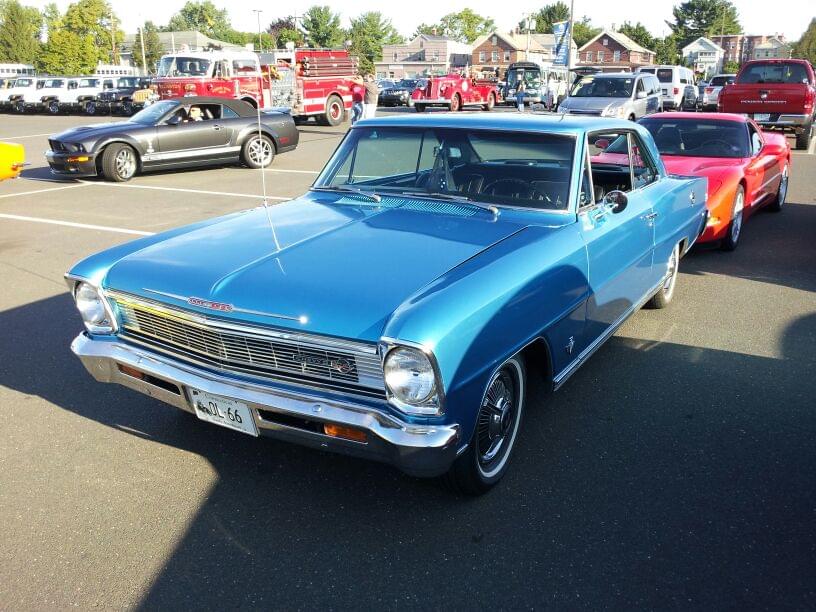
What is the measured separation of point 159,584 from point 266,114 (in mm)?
13651

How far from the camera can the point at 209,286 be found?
3057 millimetres

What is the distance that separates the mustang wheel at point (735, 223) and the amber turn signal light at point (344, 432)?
594cm

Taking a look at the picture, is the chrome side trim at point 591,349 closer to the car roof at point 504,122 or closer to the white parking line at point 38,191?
the car roof at point 504,122

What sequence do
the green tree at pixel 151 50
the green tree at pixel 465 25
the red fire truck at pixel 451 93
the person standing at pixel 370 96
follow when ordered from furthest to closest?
the green tree at pixel 465 25
the green tree at pixel 151 50
the red fire truck at pixel 451 93
the person standing at pixel 370 96

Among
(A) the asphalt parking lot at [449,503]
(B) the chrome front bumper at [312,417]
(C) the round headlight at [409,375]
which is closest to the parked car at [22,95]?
(A) the asphalt parking lot at [449,503]

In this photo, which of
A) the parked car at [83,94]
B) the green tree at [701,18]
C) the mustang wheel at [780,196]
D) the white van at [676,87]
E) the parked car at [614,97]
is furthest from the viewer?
the green tree at [701,18]

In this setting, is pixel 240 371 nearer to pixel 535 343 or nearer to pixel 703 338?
pixel 535 343

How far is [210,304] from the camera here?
2979mm

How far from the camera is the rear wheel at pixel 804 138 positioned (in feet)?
55.3

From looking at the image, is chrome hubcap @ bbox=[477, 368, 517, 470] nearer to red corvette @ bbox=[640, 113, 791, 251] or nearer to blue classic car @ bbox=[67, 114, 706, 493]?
blue classic car @ bbox=[67, 114, 706, 493]

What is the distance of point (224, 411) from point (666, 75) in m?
29.2

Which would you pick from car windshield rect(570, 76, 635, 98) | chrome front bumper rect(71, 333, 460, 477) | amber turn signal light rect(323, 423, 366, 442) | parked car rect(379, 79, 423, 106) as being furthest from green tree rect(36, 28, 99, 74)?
amber turn signal light rect(323, 423, 366, 442)

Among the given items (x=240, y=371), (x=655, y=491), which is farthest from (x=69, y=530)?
(x=655, y=491)

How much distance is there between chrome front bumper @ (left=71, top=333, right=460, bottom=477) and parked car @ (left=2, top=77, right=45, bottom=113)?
36.3 meters
